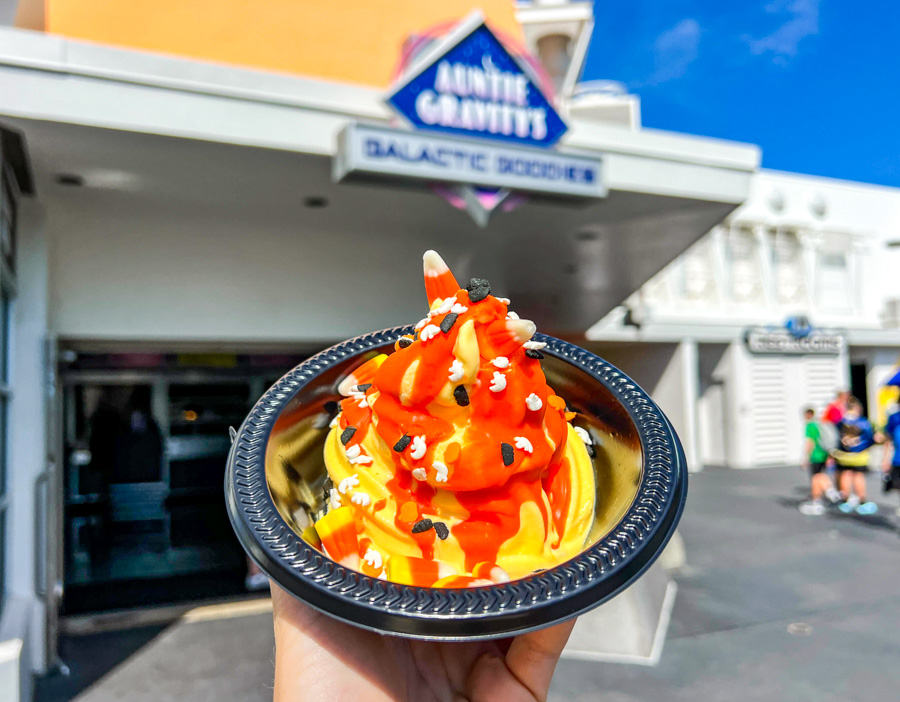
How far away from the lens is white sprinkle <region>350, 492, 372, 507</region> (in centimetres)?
148

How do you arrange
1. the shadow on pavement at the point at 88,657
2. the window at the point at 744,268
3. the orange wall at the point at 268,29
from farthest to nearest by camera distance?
the window at the point at 744,268 → the orange wall at the point at 268,29 → the shadow on pavement at the point at 88,657

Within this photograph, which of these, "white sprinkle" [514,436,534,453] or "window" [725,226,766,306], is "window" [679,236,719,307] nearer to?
"window" [725,226,766,306]

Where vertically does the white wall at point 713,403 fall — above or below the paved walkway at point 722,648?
above

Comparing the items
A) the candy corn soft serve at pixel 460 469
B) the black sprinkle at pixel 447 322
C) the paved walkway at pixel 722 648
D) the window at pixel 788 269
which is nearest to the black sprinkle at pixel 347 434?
the candy corn soft serve at pixel 460 469

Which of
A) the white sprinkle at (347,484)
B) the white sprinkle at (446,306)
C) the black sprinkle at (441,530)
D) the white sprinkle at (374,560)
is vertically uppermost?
the white sprinkle at (446,306)

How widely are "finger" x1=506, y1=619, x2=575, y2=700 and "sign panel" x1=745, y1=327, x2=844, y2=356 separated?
1423 centimetres

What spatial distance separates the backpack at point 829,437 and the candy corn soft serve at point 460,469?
8.19 meters

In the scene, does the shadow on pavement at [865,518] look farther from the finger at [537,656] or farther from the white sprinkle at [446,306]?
the white sprinkle at [446,306]

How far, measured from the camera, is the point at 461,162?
4660mm

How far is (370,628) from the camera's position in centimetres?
110

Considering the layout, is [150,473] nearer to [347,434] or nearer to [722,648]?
[722,648]

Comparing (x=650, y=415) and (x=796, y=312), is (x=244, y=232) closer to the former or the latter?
(x=650, y=415)

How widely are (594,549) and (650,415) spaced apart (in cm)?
41

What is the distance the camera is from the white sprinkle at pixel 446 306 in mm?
1527
